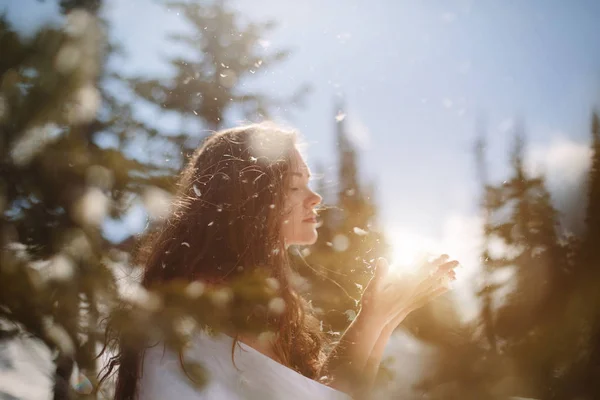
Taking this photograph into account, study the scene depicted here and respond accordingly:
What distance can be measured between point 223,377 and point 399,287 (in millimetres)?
1057

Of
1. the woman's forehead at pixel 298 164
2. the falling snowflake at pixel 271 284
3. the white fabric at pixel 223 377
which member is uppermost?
the woman's forehead at pixel 298 164

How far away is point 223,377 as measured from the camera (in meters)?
1.72

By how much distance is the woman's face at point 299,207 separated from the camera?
8.28 ft

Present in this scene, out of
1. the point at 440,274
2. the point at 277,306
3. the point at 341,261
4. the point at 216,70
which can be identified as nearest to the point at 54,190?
the point at 277,306

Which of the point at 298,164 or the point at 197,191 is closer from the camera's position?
the point at 197,191

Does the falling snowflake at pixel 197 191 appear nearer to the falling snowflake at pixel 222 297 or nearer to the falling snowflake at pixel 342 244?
the falling snowflake at pixel 222 297

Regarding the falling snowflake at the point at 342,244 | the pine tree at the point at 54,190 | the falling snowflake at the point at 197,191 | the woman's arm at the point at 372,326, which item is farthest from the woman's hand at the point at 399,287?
the falling snowflake at the point at 342,244

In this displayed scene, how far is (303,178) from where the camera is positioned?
262 cm

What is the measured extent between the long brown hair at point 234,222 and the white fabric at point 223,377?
36cm

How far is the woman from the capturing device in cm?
176

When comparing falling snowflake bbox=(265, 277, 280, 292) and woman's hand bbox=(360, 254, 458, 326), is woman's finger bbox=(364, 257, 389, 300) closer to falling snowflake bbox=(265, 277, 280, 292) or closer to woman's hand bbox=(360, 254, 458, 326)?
woman's hand bbox=(360, 254, 458, 326)

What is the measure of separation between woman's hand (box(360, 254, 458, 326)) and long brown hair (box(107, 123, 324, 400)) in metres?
0.55

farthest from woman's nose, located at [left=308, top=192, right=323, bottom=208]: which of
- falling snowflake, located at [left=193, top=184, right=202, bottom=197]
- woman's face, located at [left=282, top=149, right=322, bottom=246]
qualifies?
falling snowflake, located at [left=193, top=184, right=202, bottom=197]

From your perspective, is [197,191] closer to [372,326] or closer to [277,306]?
[277,306]
